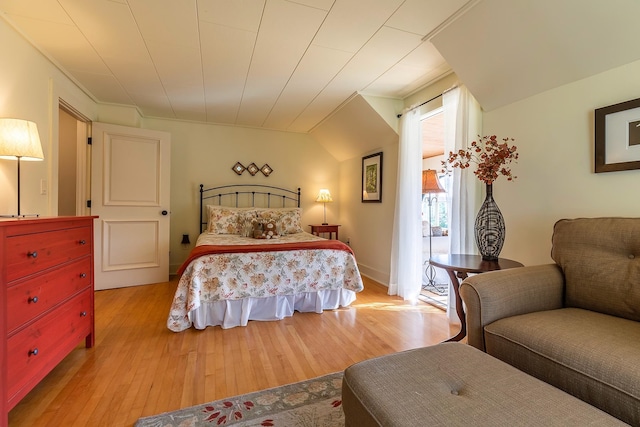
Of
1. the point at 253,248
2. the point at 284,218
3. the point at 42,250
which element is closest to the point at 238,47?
the point at 253,248

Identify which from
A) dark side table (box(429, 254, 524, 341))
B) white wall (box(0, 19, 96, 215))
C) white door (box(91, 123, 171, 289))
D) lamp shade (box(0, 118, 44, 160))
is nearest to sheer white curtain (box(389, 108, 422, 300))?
dark side table (box(429, 254, 524, 341))

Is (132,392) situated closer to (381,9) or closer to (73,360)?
(73,360)

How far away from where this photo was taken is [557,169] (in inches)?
73.0

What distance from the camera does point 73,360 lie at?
183 cm

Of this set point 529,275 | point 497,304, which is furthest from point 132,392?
point 529,275

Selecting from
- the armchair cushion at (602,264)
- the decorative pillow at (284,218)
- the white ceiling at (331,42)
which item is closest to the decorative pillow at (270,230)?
the decorative pillow at (284,218)

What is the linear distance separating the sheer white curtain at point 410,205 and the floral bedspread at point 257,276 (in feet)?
2.23

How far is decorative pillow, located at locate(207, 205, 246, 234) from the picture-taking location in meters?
3.78

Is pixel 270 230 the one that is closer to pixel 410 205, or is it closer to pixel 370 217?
pixel 370 217

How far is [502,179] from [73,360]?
3.28 metres

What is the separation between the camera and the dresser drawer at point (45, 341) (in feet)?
4.06

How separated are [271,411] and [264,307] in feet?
3.97

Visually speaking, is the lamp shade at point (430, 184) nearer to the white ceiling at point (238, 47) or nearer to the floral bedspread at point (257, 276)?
the white ceiling at point (238, 47)

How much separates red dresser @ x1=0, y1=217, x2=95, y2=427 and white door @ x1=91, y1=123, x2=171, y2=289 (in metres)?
1.71
